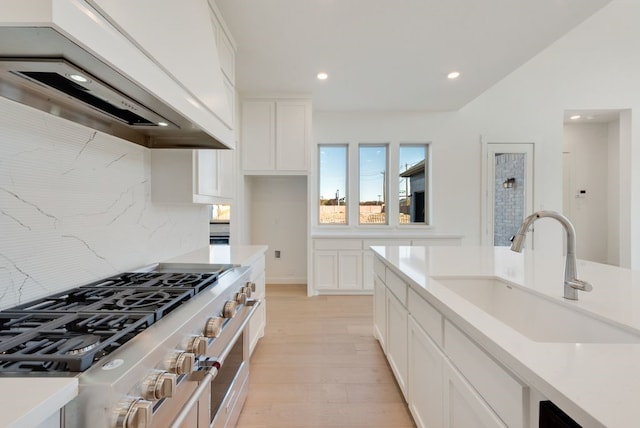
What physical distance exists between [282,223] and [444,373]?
3681 millimetres

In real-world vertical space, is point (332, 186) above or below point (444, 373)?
above

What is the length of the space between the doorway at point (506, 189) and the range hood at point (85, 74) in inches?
183

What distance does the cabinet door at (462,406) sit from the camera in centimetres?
83

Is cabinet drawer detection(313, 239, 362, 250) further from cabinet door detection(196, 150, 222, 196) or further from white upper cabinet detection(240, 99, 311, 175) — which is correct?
cabinet door detection(196, 150, 222, 196)

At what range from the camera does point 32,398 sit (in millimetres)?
462

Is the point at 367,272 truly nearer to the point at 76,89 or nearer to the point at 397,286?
the point at 397,286

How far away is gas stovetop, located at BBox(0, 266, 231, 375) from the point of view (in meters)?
0.57

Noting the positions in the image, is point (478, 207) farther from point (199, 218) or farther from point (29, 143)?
point (29, 143)

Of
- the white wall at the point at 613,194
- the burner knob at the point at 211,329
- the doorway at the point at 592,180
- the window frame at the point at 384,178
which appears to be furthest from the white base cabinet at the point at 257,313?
the white wall at the point at 613,194

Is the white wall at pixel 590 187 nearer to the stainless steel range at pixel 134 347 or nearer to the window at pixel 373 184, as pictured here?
the window at pixel 373 184

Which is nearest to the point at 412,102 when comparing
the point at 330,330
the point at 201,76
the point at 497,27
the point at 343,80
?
the point at 343,80

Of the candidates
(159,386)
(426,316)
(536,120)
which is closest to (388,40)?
(426,316)

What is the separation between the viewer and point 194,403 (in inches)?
34.4

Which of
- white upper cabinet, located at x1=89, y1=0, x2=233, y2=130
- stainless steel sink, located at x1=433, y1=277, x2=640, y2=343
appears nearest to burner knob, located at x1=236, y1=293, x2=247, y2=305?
white upper cabinet, located at x1=89, y1=0, x2=233, y2=130
